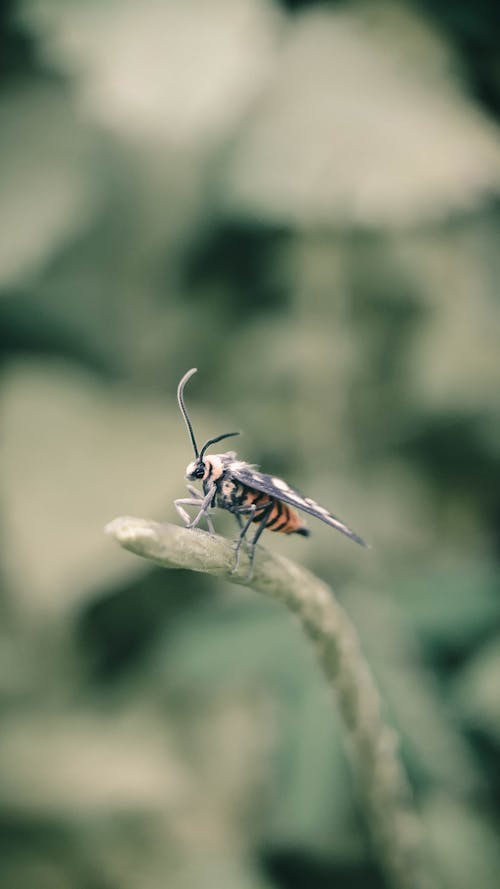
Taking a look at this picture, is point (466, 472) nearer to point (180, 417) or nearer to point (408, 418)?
point (408, 418)

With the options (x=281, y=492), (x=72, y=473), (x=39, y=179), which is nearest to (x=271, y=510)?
(x=281, y=492)

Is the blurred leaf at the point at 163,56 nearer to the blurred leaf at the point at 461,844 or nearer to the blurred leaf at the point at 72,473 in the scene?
the blurred leaf at the point at 72,473

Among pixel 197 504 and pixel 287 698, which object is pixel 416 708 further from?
pixel 197 504

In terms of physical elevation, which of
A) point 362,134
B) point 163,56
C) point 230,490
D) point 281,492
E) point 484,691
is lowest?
point 484,691

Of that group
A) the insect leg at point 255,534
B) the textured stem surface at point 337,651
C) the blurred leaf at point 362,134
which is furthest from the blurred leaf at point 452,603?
the blurred leaf at point 362,134

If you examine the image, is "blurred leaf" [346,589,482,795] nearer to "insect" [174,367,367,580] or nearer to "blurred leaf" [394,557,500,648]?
"blurred leaf" [394,557,500,648]

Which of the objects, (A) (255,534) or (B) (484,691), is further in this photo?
(B) (484,691)
